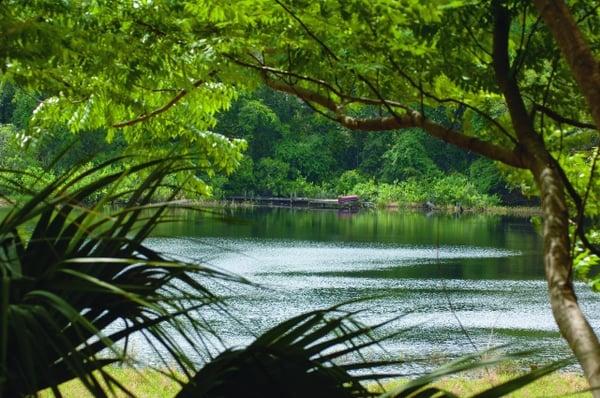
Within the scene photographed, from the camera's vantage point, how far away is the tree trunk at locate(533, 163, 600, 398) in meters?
2.60

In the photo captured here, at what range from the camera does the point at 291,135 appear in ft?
248

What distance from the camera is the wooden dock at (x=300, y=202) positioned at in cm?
6875

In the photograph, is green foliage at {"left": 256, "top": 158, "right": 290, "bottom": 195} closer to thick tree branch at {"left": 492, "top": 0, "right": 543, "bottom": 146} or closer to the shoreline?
the shoreline

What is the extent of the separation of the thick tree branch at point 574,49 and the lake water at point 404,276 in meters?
1.77

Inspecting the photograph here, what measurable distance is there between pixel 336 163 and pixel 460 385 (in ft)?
216

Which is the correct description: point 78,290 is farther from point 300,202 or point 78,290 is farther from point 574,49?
point 300,202

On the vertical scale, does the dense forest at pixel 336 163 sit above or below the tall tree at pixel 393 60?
above

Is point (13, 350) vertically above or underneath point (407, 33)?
underneath

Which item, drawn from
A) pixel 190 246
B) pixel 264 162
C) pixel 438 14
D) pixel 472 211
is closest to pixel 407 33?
pixel 438 14

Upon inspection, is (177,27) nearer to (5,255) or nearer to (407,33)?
(407,33)

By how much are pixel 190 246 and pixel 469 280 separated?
1109cm

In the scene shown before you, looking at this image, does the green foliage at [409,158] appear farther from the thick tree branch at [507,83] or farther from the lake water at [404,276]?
the thick tree branch at [507,83]

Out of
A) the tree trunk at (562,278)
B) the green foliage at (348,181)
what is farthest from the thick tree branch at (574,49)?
the green foliage at (348,181)

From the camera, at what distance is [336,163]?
76188 mm
